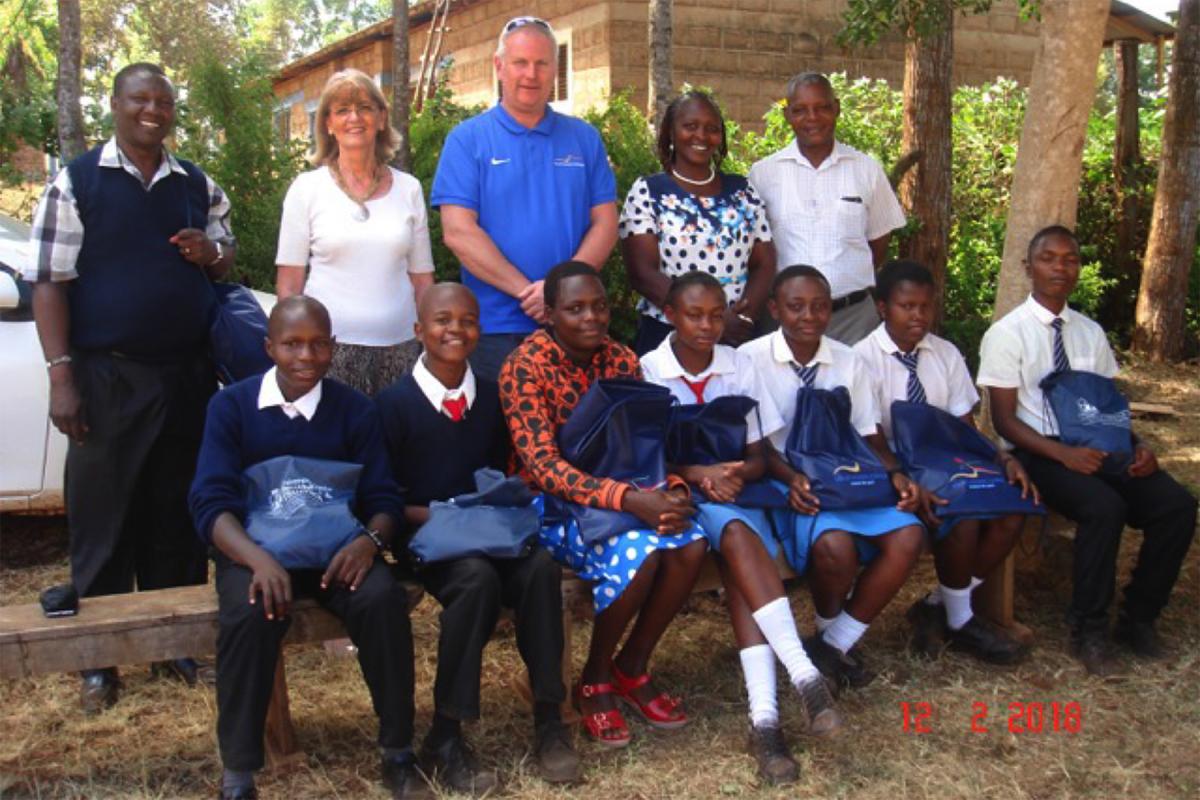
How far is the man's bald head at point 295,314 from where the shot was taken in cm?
363

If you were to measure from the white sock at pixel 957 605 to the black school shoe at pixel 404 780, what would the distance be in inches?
81.8

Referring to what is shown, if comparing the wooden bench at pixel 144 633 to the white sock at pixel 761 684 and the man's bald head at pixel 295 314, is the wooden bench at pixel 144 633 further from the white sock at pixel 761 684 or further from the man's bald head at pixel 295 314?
the man's bald head at pixel 295 314

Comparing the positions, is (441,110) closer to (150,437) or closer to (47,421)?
(47,421)

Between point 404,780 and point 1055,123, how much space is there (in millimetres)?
3772

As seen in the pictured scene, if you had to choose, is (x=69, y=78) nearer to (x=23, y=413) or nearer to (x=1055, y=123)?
(x=23, y=413)

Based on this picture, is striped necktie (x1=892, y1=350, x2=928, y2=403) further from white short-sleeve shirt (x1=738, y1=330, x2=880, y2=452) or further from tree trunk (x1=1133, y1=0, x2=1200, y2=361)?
tree trunk (x1=1133, y1=0, x2=1200, y2=361)

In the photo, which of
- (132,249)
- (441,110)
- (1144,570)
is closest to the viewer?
(132,249)

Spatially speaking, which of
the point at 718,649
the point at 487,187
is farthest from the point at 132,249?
the point at 718,649

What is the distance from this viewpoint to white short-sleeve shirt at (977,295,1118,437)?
4.64 m

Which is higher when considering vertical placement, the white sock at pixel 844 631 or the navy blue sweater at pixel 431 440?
the navy blue sweater at pixel 431 440

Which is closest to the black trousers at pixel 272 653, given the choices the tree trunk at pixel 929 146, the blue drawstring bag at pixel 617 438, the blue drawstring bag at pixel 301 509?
the blue drawstring bag at pixel 301 509

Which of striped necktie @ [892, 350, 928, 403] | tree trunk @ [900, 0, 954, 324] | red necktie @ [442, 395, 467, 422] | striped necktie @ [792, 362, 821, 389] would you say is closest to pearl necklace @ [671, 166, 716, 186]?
striped necktie @ [792, 362, 821, 389]

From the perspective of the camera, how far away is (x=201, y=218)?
4.14 m

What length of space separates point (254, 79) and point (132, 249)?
155 inches
